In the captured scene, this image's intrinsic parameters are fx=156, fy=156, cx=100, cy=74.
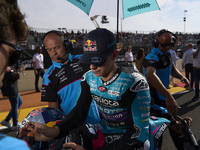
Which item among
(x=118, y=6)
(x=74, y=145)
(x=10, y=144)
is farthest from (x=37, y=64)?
(x=10, y=144)

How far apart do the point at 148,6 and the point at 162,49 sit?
121cm

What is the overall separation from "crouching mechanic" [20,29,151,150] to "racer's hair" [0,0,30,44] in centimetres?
65

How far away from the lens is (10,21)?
2.59ft

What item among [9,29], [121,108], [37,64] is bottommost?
[121,108]

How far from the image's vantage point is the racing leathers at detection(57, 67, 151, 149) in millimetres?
1294

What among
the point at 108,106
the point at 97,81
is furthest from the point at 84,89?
the point at 108,106

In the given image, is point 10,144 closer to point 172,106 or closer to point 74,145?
point 74,145

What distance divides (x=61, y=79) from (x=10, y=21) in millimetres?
1461

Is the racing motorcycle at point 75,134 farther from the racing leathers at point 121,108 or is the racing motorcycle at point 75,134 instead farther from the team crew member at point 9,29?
the team crew member at point 9,29

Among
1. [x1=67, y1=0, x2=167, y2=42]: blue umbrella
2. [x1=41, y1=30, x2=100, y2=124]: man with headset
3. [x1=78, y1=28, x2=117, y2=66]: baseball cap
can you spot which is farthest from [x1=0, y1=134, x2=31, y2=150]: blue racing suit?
[x1=67, y1=0, x2=167, y2=42]: blue umbrella

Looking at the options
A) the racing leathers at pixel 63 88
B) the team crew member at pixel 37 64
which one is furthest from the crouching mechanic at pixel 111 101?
the team crew member at pixel 37 64

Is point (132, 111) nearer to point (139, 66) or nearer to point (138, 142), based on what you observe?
point (138, 142)

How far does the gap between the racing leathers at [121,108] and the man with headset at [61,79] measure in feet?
1.82

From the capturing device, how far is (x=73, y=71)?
7.57 ft
